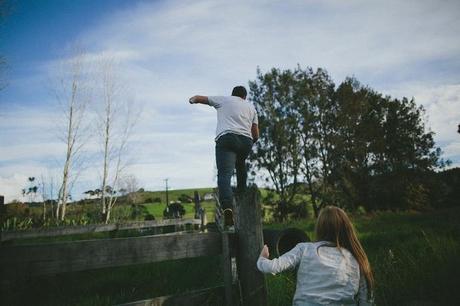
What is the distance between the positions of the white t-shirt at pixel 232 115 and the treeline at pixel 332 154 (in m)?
18.8

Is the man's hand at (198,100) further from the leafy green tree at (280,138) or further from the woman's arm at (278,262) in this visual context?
the leafy green tree at (280,138)

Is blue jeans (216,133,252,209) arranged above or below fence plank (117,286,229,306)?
above

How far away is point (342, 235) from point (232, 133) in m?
1.94

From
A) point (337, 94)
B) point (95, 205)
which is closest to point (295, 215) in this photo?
point (337, 94)

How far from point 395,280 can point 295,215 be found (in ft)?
62.3

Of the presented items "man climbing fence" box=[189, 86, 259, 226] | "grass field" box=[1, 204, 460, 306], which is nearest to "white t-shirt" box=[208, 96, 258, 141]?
"man climbing fence" box=[189, 86, 259, 226]

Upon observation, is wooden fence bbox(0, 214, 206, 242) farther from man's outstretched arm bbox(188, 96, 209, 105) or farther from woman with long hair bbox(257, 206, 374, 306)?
woman with long hair bbox(257, 206, 374, 306)

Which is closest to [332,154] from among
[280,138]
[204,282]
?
[280,138]

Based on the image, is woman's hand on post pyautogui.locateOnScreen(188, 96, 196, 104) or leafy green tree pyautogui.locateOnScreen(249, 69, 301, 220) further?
leafy green tree pyautogui.locateOnScreen(249, 69, 301, 220)

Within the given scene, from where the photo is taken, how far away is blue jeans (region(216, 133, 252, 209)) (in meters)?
3.54

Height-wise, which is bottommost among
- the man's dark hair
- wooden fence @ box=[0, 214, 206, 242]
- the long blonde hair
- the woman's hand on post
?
wooden fence @ box=[0, 214, 206, 242]

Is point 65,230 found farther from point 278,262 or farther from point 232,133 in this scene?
point 278,262

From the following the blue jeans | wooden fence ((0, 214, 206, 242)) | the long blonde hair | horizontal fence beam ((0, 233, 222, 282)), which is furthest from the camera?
wooden fence ((0, 214, 206, 242))

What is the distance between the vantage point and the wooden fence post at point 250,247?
2.60m
